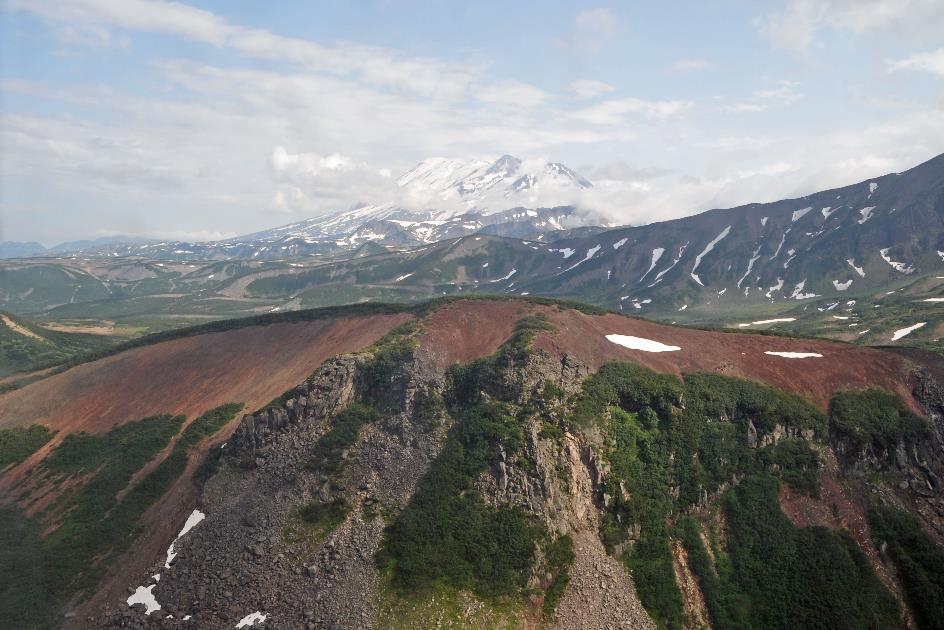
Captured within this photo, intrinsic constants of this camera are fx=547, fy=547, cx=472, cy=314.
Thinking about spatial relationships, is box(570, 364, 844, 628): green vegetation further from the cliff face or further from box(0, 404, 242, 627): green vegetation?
box(0, 404, 242, 627): green vegetation

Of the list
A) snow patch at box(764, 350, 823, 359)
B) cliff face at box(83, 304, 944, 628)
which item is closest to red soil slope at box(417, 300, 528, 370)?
cliff face at box(83, 304, 944, 628)

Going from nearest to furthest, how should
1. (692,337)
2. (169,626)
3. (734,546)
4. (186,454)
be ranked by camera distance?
1. (169,626)
2. (734,546)
3. (186,454)
4. (692,337)

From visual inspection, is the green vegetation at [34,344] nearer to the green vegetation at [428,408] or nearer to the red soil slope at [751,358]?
the green vegetation at [428,408]

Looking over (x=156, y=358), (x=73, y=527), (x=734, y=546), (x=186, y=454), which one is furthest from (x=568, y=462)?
(x=156, y=358)

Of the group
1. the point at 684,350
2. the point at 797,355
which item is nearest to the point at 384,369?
the point at 684,350

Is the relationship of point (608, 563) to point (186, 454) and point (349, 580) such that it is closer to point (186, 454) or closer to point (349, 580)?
point (349, 580)

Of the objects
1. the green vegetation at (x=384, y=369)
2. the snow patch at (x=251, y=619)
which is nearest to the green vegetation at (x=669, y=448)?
the green vegetation at (x=384, y=369)
